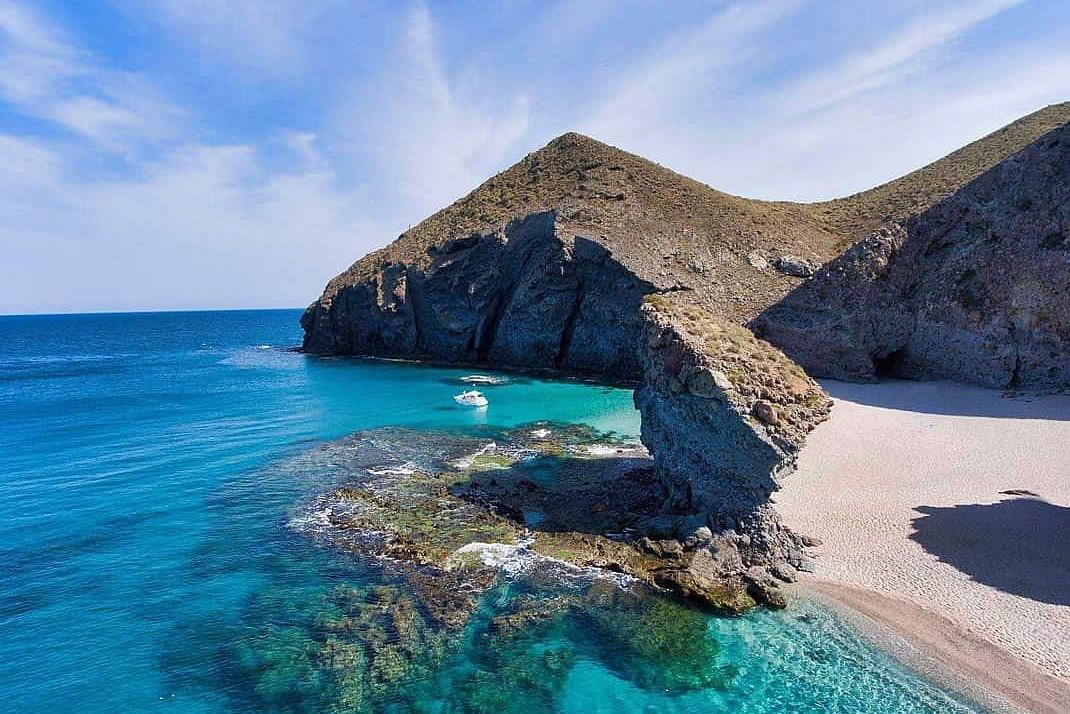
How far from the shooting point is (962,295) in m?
33.7

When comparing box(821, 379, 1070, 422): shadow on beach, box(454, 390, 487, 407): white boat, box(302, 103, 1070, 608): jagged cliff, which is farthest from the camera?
box(454, 390, 487, 407): white boat

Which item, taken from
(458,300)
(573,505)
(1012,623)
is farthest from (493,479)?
(458,300)

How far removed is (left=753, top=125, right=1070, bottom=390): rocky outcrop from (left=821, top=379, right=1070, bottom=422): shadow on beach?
5.45ft

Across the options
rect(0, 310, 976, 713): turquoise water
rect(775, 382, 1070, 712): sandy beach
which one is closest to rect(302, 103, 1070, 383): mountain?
rect(775, 382, 1070, 712): sandy beach

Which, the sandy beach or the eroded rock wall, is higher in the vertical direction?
the eroded rock wall

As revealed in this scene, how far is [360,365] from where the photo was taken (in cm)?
5981

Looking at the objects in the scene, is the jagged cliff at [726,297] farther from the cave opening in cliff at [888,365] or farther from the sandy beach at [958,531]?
the sandy beach at [958,531]

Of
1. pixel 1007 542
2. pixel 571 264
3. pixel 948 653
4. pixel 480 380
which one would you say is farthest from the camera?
pixel 571 264

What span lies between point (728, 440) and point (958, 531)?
7498mm

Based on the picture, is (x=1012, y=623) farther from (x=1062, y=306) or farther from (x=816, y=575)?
(x=1062, y=306)

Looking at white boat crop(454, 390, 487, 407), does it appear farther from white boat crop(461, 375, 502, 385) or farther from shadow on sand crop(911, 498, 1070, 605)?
shadow on sand crop(911, 498, 1070, 605)

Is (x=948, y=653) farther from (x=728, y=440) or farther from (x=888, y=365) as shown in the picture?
(x=888, y=365)

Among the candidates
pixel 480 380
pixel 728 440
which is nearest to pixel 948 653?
pixel 728 440

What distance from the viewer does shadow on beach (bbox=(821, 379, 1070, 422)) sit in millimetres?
26350
